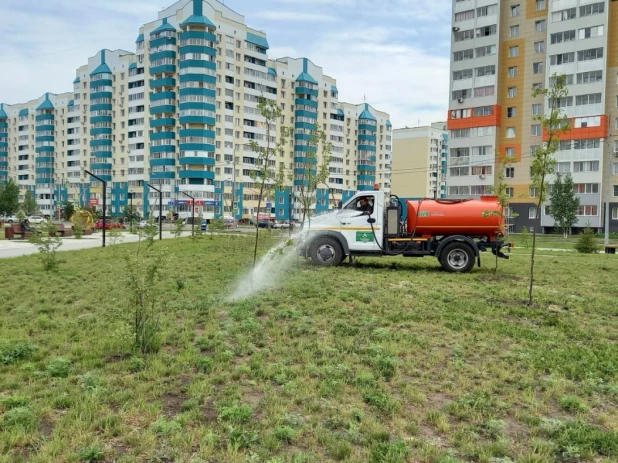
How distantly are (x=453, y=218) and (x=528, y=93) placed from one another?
5249 cm

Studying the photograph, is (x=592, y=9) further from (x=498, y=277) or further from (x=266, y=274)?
(x=266, y=274)

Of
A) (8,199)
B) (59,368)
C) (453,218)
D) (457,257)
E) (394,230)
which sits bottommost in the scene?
(59,368)

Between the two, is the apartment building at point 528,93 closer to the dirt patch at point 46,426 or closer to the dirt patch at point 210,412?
the dirt patch at point 210,412

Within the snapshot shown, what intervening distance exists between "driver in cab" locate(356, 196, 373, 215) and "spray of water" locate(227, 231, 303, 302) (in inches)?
83.7

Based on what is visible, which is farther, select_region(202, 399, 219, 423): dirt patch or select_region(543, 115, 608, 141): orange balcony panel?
select_region(543, 115, 608, 141): orange balcony panel

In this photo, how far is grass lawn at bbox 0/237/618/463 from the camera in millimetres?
3799

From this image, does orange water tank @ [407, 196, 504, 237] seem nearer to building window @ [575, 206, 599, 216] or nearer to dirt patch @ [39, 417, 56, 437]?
dirt patch @ [39, 417, 56, 437]

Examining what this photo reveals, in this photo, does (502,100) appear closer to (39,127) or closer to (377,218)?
(377,218)

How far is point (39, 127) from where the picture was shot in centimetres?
11569

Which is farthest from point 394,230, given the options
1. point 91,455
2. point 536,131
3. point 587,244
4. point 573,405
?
point 536,131

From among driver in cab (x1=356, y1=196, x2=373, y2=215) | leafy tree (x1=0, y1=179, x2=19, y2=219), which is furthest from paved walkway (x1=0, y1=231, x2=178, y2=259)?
leafy tree (x1=0, y1=179, x2=19, y2=219)

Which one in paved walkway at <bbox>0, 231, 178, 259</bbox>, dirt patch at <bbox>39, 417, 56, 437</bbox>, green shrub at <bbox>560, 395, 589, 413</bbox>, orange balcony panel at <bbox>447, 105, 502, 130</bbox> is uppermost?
orange balcony panel at <bbox>447, 105, 502, 130</bbox>

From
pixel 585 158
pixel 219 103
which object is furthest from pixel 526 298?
pixel 219 103

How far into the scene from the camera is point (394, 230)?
15633 millimetres
